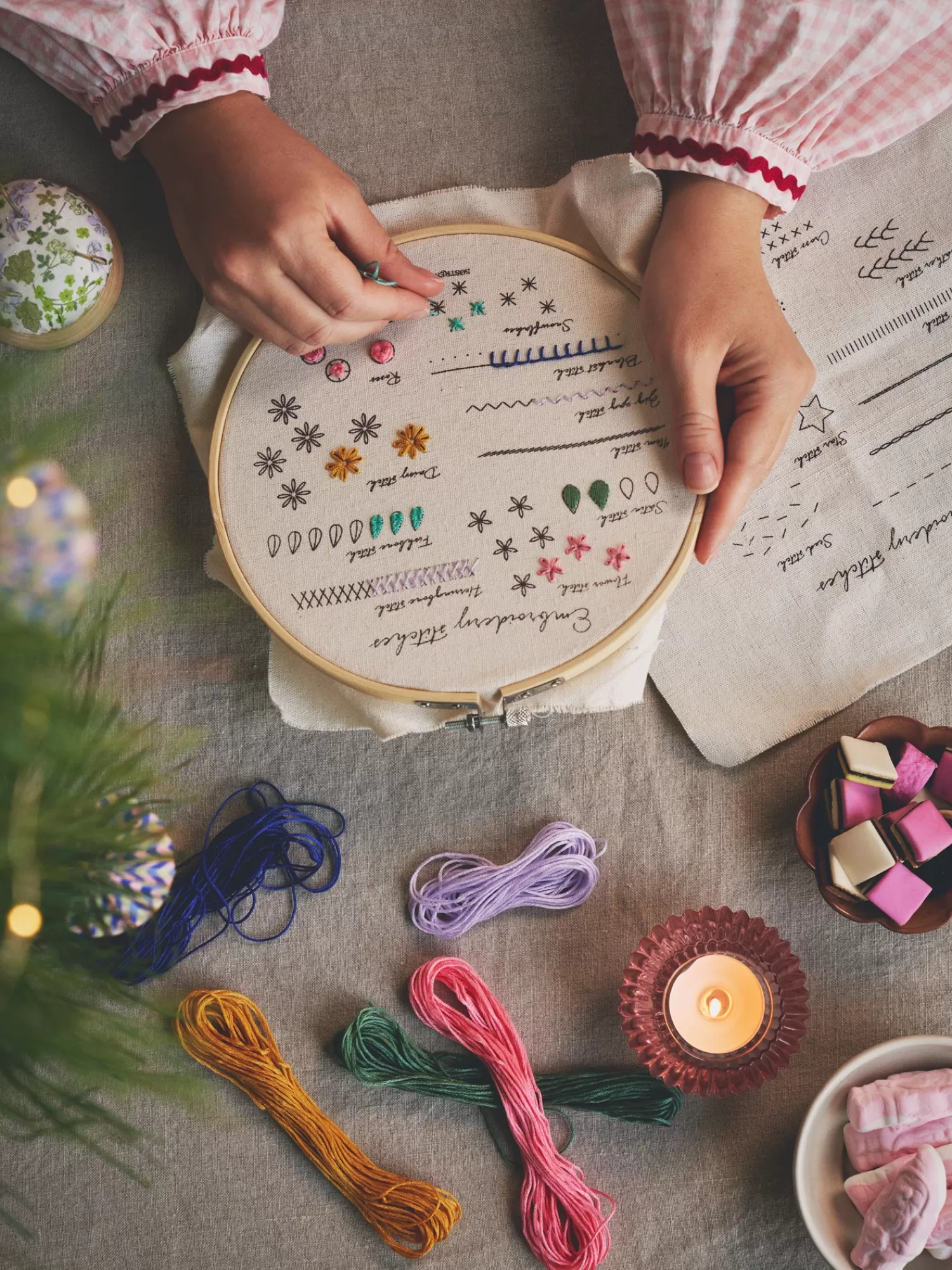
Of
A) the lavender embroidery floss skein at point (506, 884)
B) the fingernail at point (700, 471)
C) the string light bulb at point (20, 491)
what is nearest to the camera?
the string light bulb at point (20, 491)

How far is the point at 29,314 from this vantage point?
2.44 feet

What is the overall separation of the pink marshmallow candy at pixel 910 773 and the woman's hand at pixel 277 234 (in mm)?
494

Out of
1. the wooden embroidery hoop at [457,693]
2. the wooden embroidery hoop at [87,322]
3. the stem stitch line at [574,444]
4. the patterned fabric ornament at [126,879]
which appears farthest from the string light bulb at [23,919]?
the wooden embroidery hoop at [87,322]

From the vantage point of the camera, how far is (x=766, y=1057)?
2.41 ft

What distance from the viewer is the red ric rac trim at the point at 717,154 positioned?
704mm

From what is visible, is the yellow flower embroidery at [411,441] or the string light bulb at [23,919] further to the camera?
the yellow flower embroidery at [411,441]

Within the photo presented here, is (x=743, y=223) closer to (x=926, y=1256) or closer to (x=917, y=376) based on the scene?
(x=917, y=376)

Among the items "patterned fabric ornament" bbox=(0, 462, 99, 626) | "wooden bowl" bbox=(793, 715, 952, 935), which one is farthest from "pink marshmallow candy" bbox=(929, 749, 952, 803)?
"patterned fabric ornament" bbox=(0, 462, 99, 626)

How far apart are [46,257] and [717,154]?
50 cm

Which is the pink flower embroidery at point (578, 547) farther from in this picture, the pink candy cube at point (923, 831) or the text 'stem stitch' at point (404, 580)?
the pink candy cube at point (923, 831)

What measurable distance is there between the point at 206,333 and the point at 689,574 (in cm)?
42

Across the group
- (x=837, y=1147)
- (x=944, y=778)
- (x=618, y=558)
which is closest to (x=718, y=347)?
(x=618, y=558)

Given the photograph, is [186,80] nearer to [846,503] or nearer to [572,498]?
[572,498]

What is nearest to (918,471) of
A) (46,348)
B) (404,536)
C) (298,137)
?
(404,536)
